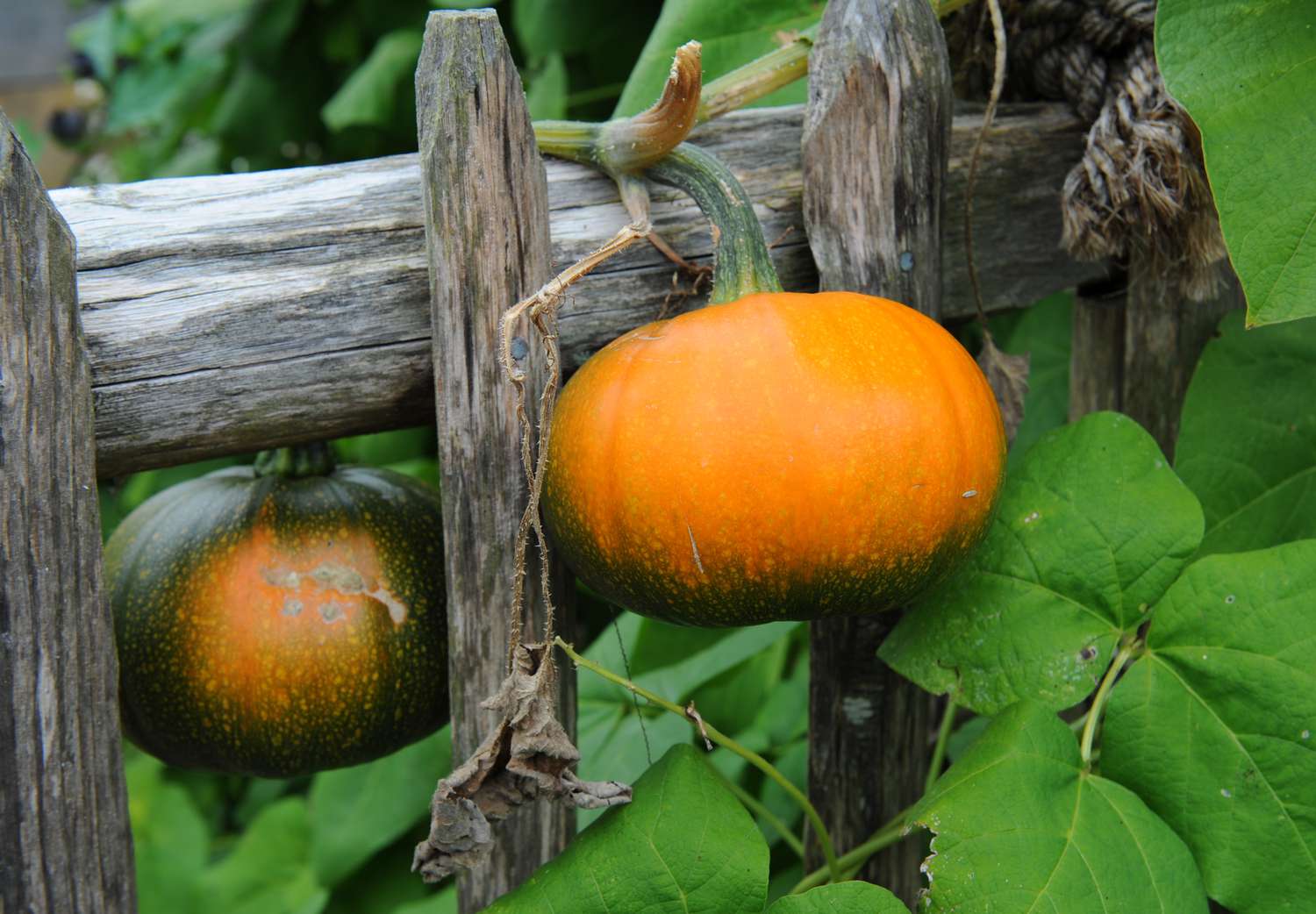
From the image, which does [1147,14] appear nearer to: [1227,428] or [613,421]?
[1227,428]

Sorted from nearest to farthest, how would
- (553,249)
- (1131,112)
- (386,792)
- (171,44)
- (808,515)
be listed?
(808,515), (553,249), (1131,112), (386,792), (171,44)

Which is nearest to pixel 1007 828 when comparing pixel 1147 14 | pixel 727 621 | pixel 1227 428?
pixel 727 621

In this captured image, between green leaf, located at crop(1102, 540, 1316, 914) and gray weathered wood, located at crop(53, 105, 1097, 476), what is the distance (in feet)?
1.97

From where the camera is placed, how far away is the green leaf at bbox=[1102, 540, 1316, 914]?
1181mm

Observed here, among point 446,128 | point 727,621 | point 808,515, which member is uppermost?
point 446,128

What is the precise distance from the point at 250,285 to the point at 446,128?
9.6 inches

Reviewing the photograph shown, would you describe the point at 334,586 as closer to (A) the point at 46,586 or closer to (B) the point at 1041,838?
(A) the point at 46,586

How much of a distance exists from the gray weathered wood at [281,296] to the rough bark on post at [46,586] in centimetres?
7

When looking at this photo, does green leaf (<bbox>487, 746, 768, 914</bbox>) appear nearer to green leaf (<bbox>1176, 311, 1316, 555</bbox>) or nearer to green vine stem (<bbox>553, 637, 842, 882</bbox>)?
green vine stem (<bbox>553, 637, 842, 882</bbox>)

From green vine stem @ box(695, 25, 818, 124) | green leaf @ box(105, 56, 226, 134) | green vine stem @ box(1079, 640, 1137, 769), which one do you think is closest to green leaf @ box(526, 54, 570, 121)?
green vine stem @ box(695, 25, 818, 124)

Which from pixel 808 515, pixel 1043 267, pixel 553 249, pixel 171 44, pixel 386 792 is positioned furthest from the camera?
pixel 171 44

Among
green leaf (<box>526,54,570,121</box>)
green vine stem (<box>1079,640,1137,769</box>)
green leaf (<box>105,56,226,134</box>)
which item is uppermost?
green leaf (<box>526,54,570,121</box>)

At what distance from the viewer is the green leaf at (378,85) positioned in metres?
2.28

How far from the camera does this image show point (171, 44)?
342 centimetres
